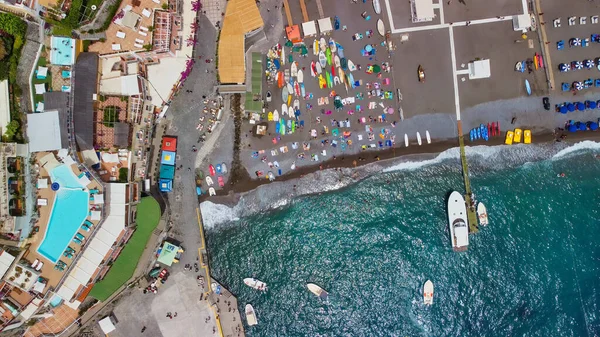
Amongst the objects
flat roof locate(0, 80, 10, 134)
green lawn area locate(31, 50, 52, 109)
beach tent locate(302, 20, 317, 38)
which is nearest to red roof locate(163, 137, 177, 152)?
green lawn area locate(31, 50, 52, 109)

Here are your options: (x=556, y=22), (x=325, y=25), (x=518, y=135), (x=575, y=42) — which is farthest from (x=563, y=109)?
(x=325, y=25)

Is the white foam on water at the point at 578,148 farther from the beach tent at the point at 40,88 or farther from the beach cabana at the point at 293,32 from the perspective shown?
the beach tent at the point at 40,88

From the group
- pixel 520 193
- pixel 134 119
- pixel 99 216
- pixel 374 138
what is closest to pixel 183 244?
pixel 99 216

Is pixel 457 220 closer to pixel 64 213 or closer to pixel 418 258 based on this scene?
pixel 418 258

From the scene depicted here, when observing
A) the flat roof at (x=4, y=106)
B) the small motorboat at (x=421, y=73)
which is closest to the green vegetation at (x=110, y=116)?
the flat roof at (x=4, y=106)

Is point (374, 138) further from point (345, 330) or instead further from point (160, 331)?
point (160, 331)

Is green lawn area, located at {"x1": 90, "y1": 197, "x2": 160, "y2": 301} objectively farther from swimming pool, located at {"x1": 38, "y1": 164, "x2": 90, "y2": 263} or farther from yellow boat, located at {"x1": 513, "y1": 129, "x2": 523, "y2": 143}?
yellow boat, located at {"x1": 513, "y1": 129, "x2": 523, "y2": 143}
